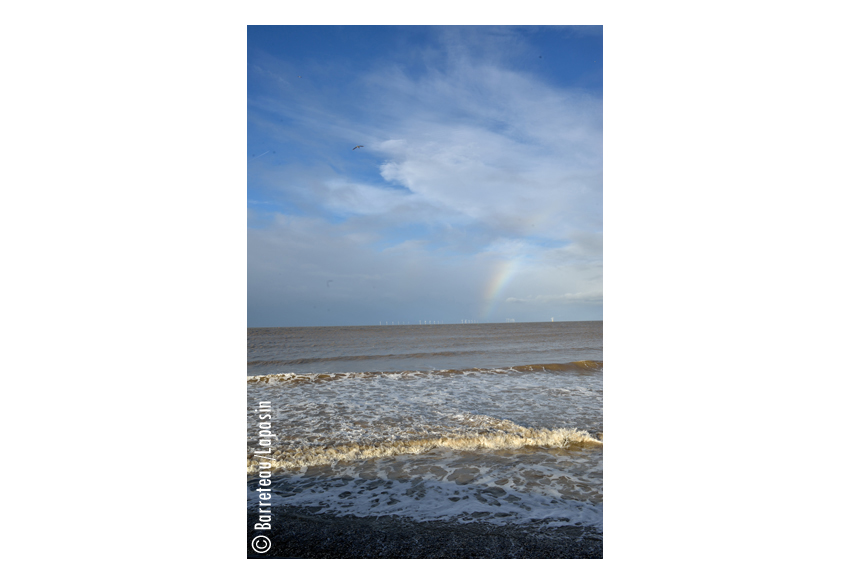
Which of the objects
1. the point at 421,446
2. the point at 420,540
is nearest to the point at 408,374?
the point at 421,446

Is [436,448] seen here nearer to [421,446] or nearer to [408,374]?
[421,446]

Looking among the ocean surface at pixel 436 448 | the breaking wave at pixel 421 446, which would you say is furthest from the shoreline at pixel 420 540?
the breaking wave at pixel 421 446

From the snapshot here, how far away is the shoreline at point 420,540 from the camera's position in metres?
3.02

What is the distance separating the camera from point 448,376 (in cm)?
1216

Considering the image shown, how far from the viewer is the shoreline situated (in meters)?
3.02

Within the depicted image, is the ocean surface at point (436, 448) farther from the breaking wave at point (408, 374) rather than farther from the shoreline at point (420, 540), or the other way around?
the breaking wave at point (408, 374)

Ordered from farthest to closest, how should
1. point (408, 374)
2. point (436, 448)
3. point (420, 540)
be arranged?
point (408, 374), point (436, 448), point (420, 540)

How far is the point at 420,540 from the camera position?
10.3ft

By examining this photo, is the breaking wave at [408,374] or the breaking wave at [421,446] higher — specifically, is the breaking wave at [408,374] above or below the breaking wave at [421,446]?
below

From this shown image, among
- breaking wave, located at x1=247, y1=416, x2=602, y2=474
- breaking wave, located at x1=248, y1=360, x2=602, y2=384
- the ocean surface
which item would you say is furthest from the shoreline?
breaking wave, located at x1=248, y1=360, x2=602, y2=384
